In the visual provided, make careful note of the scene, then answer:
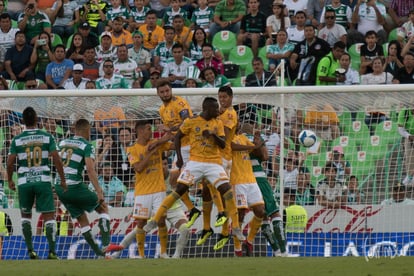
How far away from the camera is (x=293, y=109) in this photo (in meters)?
20.0

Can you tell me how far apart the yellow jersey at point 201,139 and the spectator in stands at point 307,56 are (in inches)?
237

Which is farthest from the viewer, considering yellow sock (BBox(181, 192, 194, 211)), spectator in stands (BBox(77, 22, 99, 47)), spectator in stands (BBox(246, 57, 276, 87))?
spectator in stands (BBox(77, 22, 99, 47))

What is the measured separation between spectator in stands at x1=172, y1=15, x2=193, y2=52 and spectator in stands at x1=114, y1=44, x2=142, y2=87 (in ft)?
4.19

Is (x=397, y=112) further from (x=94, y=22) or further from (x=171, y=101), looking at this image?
(x=94, y=22)

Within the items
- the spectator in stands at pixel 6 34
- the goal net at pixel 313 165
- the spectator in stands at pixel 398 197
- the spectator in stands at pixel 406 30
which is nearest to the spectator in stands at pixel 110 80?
the goal net at pixel 313 165

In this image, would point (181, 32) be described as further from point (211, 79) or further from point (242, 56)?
point (211, 79)

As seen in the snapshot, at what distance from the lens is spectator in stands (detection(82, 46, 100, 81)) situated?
24.0m

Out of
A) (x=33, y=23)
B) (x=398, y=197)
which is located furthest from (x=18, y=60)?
(x=398, y=197)

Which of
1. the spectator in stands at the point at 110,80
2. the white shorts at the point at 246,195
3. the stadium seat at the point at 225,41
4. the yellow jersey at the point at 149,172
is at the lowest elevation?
the white shorts at the point at 246,195

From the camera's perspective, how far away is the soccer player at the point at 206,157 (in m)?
17.2

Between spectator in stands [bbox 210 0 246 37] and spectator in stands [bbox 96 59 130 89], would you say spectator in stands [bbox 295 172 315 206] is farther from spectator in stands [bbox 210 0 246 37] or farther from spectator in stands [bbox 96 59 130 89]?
spectator in stands [bbox 210 0 246 37]

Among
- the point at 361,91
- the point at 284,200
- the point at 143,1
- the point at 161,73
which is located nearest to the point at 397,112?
the point at 361,91

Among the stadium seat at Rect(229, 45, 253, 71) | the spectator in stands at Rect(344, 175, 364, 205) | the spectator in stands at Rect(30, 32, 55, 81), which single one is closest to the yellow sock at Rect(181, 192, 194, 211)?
the spectator in stands at Rect(344, 175, 364, 205)

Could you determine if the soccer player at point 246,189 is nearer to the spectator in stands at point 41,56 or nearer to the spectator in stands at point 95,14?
the spectator in stands at point 41,56
